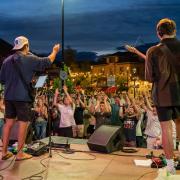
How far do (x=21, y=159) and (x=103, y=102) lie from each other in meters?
4.69

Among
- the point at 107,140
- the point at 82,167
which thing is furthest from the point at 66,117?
the point at 82,167

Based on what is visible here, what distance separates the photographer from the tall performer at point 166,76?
429 cm

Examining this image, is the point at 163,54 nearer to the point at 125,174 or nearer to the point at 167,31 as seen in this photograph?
the point at 167,31

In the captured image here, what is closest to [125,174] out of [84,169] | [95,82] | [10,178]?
[84,169]

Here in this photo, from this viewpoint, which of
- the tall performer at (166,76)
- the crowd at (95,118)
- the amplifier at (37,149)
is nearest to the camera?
the tall performer at (166,76)

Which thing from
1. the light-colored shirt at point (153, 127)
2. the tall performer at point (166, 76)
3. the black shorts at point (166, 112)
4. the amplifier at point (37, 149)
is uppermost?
the tall performer at point (166, 76)

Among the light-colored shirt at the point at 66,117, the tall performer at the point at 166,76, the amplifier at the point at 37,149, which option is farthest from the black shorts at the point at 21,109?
the light-colored shirt at the point at 66,117

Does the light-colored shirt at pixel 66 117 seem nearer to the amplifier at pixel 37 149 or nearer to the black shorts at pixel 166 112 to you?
the amplifier at pixel 37 149

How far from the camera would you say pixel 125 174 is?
15.4ft

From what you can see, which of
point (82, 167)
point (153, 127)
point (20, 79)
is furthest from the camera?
point (153, 127)

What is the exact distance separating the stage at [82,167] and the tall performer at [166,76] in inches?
22.8

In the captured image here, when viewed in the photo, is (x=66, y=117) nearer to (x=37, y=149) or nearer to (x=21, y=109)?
(x=37, y=149)

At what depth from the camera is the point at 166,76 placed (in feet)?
14.1

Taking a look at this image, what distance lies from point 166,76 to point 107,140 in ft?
6.61
